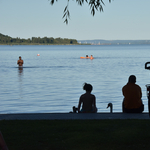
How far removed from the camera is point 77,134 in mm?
7121

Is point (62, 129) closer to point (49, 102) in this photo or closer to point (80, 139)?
point (80, 139)

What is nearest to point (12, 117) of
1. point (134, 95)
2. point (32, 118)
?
point (32, 118)

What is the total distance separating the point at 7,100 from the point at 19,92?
11.8 feet

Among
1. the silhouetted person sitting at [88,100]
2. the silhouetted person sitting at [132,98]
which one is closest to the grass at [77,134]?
the silhouetted person sitting at [88,100]

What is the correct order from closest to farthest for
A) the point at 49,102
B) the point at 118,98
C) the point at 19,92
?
the point at 49,102, the point at 118,98, the point at 19,92

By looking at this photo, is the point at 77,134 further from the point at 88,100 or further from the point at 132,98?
the point at 132,98

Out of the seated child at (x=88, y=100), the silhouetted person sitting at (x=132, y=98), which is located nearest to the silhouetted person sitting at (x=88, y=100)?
the seated child at (x=88, y=100)

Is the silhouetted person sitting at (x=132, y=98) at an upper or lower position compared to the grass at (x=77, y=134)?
upper

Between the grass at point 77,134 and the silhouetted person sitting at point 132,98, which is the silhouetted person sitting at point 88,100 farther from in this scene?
the grass at point 77,134

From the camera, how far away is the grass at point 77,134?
6363mm

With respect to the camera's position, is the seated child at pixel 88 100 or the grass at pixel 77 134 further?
the seated child at pixel 88 100

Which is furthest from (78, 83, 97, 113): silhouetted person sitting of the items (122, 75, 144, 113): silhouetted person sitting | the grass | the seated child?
the grass

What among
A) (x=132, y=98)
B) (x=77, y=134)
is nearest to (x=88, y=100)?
(x=132, y=98)

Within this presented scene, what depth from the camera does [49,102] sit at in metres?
17.8
